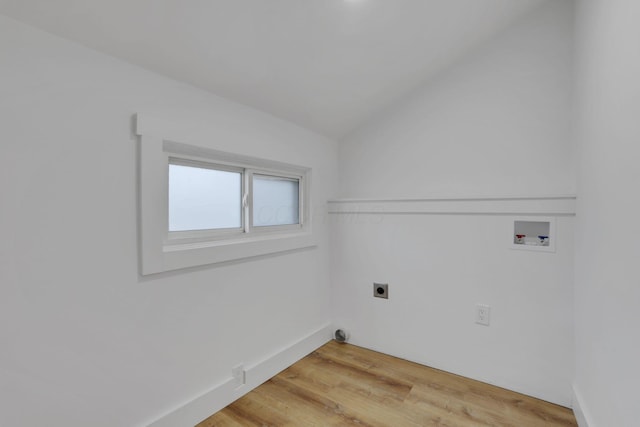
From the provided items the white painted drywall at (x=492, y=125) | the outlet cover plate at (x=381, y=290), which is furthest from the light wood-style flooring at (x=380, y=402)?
the white painted drywall at (x=492, y=125)

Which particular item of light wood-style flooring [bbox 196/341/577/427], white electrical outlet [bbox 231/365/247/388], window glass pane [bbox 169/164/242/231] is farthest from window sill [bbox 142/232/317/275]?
light wood-style flooring [bbox 196/341/577/427]

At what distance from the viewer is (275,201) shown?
2.29m

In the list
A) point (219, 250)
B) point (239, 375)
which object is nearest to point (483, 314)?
point (239, 375)

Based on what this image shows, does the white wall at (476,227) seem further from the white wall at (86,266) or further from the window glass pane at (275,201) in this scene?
the white wall at (86,266)

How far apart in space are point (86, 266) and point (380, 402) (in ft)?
5.39

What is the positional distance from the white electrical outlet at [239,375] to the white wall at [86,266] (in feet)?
0.27

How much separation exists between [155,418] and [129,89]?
1.48 meters

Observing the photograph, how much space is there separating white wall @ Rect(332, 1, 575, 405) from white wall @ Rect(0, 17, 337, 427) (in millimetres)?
1229

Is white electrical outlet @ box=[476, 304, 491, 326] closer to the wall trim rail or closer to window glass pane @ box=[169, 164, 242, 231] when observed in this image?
the wall trim rail

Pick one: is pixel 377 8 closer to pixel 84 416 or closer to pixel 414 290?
pixel 414 290

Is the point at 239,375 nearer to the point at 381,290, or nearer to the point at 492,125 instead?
the point at 381,290

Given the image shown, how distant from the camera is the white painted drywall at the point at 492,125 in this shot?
73.2 inches

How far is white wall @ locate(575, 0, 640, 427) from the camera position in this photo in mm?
1005

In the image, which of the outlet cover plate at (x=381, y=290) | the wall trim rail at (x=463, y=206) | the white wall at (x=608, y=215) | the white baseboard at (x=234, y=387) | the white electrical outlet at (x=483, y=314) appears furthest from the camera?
the outlet cover plate at (x=381, y=290)
